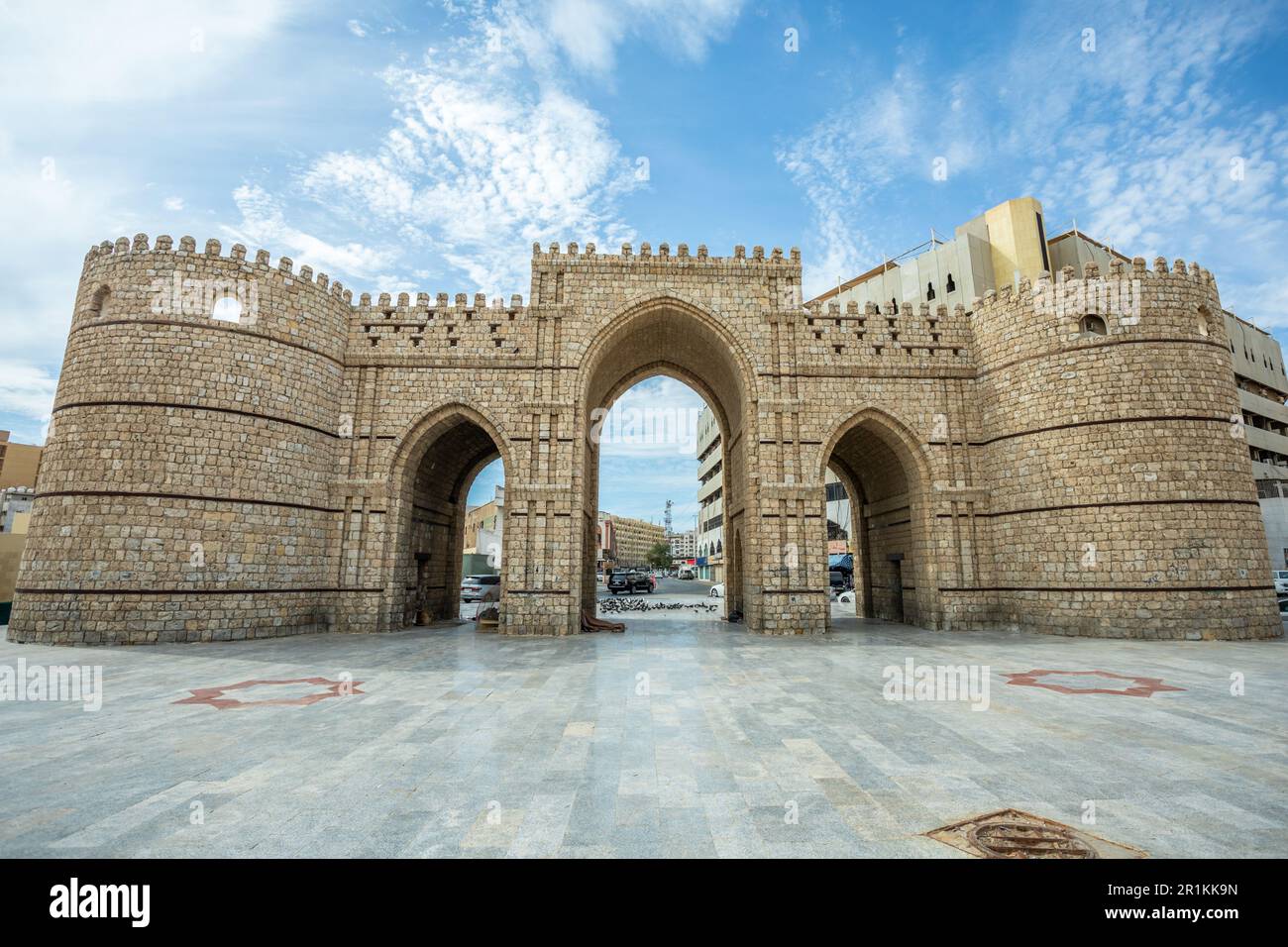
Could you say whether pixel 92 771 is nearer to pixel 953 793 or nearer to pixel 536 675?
pixel 536 675

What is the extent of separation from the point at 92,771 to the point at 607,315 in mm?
15422

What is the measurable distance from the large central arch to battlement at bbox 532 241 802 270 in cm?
131

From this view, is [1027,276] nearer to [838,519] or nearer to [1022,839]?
[838,519]

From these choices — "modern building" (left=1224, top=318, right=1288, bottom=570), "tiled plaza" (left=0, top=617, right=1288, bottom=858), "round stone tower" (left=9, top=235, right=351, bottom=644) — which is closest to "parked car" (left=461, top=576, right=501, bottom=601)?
"round stone tower" (left=9, top=235, right=351, bottom=644)

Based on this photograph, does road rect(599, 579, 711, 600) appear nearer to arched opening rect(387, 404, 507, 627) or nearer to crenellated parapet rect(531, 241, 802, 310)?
arched opening rect(387, 404, 507, 627)

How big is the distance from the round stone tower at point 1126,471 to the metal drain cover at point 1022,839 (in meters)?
14.3

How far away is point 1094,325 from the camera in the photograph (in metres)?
16.3

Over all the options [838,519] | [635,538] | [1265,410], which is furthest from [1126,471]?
[635,538]

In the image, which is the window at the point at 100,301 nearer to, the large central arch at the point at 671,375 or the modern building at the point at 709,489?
the large central arch at the point at 671,375

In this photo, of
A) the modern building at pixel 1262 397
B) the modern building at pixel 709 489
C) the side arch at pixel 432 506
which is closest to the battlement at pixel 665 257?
the side arch at pixel 432 506

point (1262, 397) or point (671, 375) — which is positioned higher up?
point (1262, 397)

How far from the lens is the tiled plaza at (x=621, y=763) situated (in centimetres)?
367

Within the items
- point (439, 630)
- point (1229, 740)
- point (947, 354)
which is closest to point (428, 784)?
point (1229, 740)

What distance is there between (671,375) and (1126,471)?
14.4 metres
